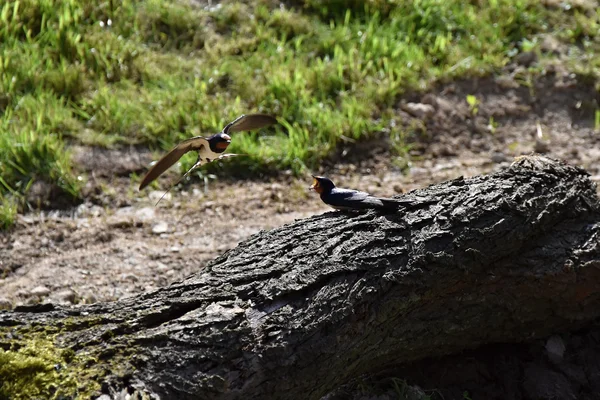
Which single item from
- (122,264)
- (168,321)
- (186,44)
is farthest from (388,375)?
(186,44)

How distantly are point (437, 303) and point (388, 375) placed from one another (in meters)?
0.44

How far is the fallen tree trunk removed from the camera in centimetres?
248

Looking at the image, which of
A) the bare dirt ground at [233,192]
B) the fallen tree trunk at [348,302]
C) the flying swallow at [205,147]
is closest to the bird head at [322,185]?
the fallen tree trunk at [348,302]

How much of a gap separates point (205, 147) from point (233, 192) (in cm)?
199

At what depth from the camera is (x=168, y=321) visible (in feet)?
8.52

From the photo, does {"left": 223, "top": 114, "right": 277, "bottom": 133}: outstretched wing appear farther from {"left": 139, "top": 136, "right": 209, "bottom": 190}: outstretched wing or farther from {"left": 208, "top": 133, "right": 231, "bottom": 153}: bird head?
{"left": 139, "top": 136, "right": 209, "bottom": 190}: outstretched wing

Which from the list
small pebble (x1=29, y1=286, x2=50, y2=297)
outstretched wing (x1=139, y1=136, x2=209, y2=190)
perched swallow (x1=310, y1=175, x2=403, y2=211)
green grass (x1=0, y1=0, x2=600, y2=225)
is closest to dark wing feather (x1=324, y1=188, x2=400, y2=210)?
perched swallow (x1=310, y1=175, x2=403, y2=211)

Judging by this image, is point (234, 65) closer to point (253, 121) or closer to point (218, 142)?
point (253, 121)

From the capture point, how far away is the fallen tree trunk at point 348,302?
248 cm

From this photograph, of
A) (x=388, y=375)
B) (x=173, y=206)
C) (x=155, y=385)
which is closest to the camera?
(x=155, y=385)

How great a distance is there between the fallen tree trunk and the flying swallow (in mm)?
371

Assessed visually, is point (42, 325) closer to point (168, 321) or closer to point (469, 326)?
point (168, 321)

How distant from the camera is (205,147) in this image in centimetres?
303

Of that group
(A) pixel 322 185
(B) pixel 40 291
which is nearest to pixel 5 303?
(B) pixel 40 291
